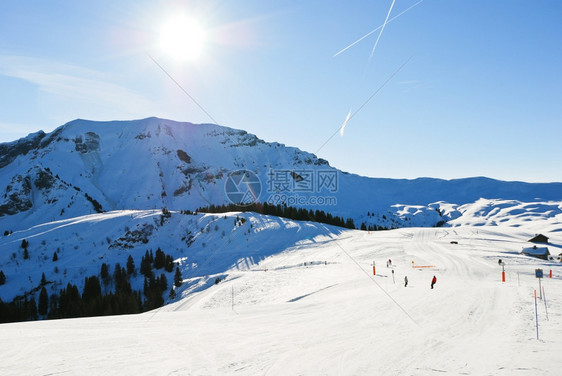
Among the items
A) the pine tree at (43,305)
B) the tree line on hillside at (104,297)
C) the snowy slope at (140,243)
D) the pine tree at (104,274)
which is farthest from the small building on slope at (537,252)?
the pine tree at (43,305)

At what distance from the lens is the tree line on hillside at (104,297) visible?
57.6 m

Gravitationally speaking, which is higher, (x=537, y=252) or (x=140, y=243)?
(x=537, y=252)

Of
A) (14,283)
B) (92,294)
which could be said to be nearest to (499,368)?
(92,294)

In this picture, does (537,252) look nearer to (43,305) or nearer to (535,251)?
(535,251)

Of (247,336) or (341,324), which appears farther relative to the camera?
(341,324)

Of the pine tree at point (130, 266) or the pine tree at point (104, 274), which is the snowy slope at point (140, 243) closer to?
the pine tree at point (130, 266)

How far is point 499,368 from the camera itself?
10.0 m

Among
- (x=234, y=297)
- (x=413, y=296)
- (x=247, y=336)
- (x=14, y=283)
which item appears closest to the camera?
(x=247, y=336)

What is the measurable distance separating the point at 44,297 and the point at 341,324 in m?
77.6

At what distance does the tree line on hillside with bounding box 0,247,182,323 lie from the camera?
57.6 meters

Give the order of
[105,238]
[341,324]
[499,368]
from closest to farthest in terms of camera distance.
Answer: [499,368] → [341,324] → [105,238]

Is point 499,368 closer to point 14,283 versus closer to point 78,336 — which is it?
point 78,336

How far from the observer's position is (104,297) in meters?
58.9

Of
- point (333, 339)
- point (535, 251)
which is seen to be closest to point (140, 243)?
point (333, 339)
